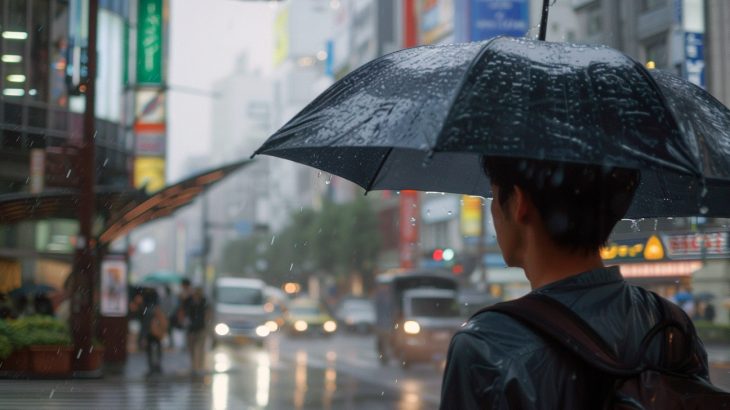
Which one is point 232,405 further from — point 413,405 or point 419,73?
point 419,73

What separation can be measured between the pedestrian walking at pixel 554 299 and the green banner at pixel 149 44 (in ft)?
95.3

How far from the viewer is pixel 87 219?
52.9 ft

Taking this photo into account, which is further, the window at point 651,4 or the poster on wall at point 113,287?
the window at point 651,4

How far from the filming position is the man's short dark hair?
2.20 m

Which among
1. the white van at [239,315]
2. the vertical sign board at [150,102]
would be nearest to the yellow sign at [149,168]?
the vertical sign board at [150,102]

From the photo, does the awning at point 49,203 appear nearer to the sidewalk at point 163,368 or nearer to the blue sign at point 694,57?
the sidewalk at point 163,368

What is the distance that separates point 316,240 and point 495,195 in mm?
76809

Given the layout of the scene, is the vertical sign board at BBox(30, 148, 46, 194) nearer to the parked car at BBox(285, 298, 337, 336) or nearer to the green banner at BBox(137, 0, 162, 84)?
the green banner at BBox(137, 0, 162, 84)

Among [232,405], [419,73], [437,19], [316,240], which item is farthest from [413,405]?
[316,240]

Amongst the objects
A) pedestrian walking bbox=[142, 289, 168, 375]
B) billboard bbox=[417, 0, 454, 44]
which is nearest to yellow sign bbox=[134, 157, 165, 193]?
pedestrian walking bbox=[142, 289, 168, 375]

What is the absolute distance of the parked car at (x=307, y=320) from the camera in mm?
48375

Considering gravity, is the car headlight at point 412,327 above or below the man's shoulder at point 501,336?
below

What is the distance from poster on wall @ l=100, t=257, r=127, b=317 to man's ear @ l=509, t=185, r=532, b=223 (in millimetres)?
18267

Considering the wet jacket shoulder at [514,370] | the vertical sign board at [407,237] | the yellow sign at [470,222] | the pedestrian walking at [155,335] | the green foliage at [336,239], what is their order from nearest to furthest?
the wet jacket shoulder at [514,370] → the pedestrian walking at [155,335] → the yellow sign at [470,222] → the vertical sign board at [407,237] → the green foliage at [336,239]
